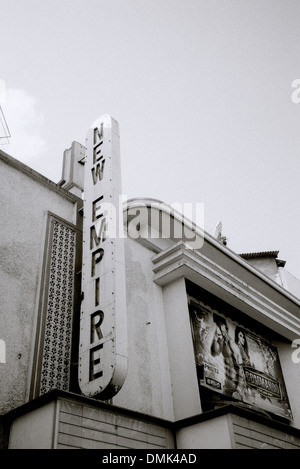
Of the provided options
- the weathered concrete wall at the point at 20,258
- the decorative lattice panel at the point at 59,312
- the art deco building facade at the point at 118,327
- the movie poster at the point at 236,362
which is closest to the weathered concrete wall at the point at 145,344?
the art deco building facade at the point at 118,327

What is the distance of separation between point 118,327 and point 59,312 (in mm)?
1451

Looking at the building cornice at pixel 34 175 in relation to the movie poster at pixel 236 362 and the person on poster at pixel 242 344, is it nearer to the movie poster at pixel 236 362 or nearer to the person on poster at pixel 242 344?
the movie poster at pixel 236 362

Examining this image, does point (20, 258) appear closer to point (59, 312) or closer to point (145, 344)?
point (59, 312)

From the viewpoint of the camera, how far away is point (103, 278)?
6.05 m

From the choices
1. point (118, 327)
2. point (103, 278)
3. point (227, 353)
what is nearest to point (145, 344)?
point (103, 278)

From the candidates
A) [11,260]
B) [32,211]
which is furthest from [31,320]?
[32,211]

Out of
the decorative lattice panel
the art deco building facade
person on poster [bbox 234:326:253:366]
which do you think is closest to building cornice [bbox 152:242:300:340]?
the art deco building facade

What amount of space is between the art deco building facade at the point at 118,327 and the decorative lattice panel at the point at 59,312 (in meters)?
0.02

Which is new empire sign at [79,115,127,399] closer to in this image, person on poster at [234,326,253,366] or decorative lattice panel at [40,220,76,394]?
decorative lattice panel at [40,220,76,394]

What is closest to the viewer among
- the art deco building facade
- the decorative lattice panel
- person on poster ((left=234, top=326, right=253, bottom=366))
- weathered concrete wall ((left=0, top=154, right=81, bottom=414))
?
the art deco building facade

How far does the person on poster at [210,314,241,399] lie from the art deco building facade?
1.7 inches

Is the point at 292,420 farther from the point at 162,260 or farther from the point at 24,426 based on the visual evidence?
the point at 24,426

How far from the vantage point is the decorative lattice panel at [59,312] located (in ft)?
19.6

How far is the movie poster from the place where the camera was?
26.8 ft
